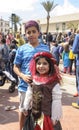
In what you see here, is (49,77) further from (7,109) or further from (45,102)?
(7,109)

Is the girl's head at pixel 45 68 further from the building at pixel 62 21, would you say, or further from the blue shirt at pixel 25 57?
the building at pixel 62 21

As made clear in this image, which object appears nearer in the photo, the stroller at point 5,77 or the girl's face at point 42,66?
the girl's face at point 42,66

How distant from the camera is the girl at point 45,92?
131 inches

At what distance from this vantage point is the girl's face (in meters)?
3.37

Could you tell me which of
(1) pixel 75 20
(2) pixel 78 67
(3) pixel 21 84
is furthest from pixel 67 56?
(1) pixel 75 20

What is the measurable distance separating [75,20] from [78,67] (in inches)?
2464

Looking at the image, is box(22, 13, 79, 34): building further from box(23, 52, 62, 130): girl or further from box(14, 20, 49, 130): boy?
box(23, 52, 62, 130): girl

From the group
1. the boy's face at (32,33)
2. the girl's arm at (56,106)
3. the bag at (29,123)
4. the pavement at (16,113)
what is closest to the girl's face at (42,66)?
the girl's arm at (56,106)

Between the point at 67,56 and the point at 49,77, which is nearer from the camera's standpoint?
the point at 49,77

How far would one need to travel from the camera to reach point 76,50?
232 inches

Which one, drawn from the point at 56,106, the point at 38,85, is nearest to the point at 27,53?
the point at 38,85

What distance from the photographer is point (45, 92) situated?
3.33 metres

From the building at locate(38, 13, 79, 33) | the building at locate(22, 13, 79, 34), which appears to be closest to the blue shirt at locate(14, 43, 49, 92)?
the building at locate(22, 13, 79, 34)

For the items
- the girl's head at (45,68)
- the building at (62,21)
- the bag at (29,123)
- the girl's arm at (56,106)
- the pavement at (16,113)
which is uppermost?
the girl's head at (45,68)
